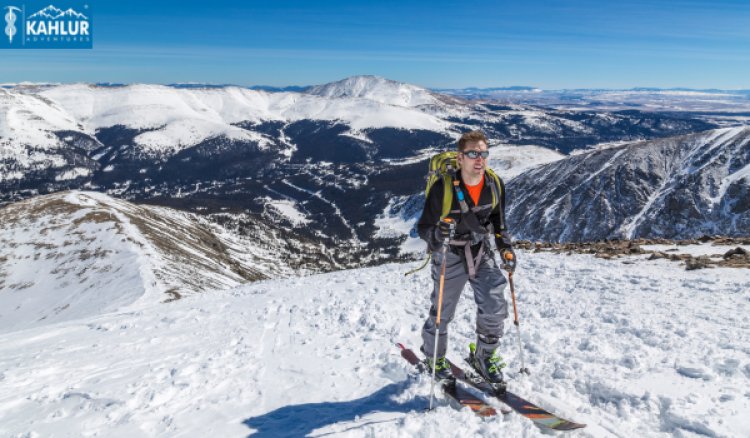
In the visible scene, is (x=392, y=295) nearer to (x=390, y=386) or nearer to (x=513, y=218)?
(x=390, y=386)

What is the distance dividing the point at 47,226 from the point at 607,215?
177536 millimetres

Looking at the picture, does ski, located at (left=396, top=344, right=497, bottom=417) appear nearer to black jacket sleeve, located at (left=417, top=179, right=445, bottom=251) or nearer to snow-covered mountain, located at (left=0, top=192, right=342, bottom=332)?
black jacket sleeve, located at (left=417, top=179, right=445, bottom=251)

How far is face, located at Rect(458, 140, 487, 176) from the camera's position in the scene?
7.74 m

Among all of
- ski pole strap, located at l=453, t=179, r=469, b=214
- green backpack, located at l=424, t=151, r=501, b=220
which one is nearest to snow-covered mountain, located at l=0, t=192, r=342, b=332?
green backpack, located at l=424, t=151, r=501, b=220

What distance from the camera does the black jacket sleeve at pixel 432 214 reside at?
8.09 metres

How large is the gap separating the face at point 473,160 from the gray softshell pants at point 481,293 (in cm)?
155

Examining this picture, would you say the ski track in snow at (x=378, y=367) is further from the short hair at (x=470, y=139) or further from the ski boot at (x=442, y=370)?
the short hair at (x=470, y=139)

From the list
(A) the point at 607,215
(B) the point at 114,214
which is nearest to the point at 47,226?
(B) the point at 114,214

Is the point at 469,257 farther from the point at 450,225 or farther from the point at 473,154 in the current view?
the point at 473,154

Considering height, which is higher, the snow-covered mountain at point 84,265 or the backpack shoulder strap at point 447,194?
the backpack shoulder strap at point 447,194

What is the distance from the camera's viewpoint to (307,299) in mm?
19312

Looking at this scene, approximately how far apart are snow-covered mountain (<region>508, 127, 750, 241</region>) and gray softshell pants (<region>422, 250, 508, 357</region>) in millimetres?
144735

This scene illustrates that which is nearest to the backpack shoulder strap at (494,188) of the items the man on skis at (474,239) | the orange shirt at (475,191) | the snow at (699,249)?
the man on skis at (474,239)

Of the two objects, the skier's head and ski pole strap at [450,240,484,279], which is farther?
ski pole strap at [450,240,484,279]
